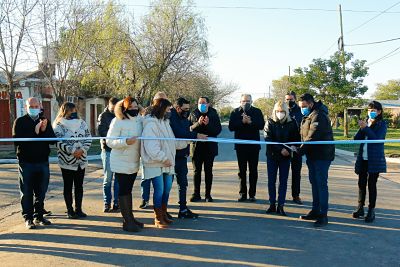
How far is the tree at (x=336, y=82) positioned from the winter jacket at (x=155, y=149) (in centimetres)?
2453

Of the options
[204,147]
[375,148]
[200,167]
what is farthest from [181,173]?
[375,148]

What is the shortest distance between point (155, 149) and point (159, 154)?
89mm

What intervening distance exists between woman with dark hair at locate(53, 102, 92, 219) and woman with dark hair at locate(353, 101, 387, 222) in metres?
4.34

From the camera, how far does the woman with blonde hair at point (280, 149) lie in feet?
21.6

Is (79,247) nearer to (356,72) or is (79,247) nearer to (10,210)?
(10,210)

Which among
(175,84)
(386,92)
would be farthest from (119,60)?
(386,92)

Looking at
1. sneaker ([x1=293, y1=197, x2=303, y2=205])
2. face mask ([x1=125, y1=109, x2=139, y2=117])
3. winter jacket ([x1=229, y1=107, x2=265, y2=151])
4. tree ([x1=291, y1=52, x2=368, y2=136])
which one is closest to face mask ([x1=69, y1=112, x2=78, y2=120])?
face mask ([x1=125, y1=109, x2=139, y2=117])

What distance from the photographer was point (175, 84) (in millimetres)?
28859

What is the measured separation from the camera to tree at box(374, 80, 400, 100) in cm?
8456

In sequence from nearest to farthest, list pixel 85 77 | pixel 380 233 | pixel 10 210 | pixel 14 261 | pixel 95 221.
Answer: pixel 14 261
pixel 380 233
pixel 95 221
pixel 10 210
pixel 85 77

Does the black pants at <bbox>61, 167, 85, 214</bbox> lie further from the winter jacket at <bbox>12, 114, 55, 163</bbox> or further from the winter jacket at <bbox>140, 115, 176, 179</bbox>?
the winter jacket at <bbox>140, 115, 176, 179</bbox>

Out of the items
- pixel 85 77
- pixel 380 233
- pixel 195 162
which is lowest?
pixel 380 233

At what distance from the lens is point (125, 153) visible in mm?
5648

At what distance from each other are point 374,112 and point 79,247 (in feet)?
15.5
